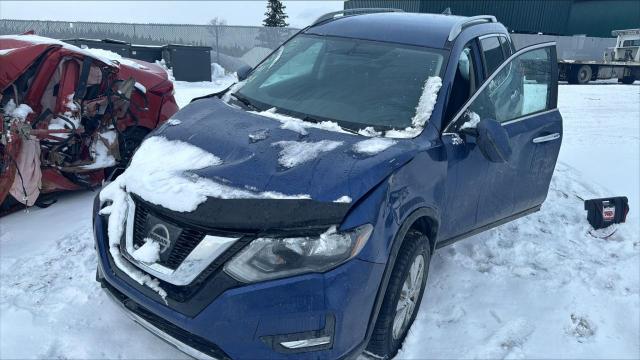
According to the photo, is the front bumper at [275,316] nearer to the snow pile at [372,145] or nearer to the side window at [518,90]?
the snow pile at [372,145]

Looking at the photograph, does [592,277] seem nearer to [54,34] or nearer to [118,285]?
[118,285]

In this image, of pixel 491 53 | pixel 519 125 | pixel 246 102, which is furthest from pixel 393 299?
pixel 491 53

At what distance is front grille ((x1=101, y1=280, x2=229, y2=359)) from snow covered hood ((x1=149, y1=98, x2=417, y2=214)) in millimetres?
707

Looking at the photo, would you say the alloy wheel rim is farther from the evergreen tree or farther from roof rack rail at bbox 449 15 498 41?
the evergreen tree

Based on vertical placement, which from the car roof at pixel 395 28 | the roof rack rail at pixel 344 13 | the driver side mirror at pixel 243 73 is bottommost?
the driver side mirror at pixel 243 73

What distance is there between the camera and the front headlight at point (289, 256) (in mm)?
A: 2199

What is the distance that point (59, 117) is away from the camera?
15.6ft

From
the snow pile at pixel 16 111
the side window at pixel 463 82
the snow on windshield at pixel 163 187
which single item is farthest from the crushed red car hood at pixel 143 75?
the side window at pixel 463 82

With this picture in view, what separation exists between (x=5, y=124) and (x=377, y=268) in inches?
142

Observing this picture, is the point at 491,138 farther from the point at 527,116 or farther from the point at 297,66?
the point at 297,66

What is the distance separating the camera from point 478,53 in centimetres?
377

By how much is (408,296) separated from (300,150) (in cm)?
104

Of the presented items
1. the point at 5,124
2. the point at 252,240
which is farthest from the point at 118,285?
the point at 5,124

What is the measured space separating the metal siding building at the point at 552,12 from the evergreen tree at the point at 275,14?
525cm
